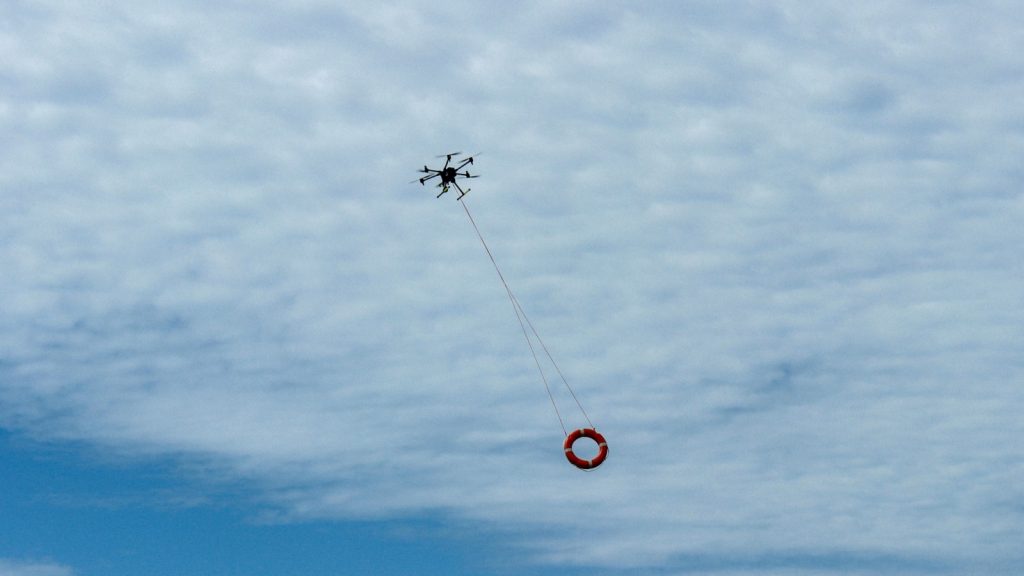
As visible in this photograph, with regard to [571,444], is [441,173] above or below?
above
